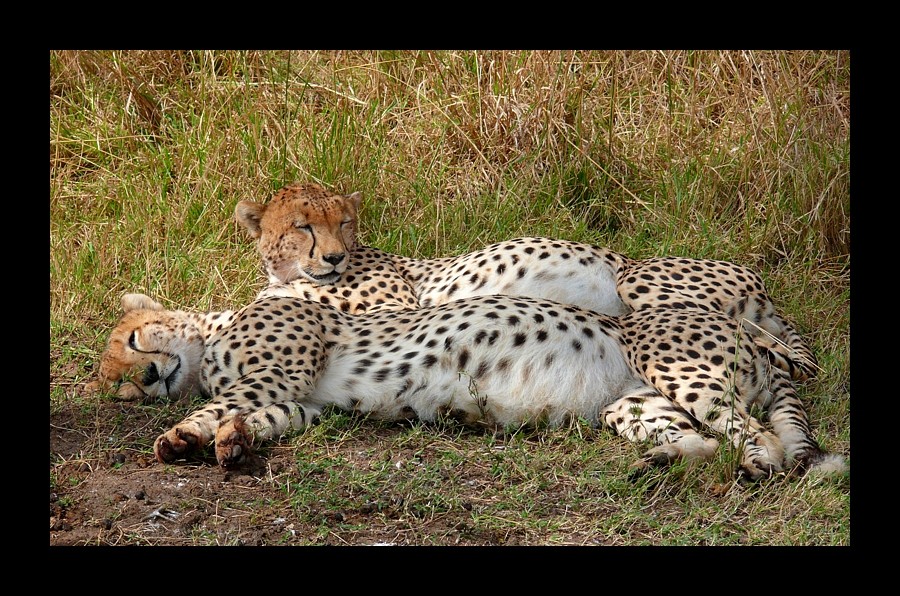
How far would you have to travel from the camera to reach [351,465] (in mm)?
3635

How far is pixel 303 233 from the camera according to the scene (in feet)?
16.6

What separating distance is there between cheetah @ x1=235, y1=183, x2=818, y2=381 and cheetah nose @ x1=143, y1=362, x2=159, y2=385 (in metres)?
0.93

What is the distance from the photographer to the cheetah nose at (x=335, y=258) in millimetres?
5000

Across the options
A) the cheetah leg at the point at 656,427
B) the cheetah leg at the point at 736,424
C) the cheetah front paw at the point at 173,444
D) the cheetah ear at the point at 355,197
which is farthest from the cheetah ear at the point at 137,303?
the cheetah leg at the point at 736,424

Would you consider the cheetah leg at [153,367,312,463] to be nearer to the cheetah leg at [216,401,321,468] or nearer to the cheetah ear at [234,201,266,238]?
the cheetah leg at [216,401,321,468]

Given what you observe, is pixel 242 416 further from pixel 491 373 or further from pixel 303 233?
pixel 303 233

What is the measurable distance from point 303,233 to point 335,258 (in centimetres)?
20

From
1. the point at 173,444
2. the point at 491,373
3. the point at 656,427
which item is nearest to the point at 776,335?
the point at 656,427

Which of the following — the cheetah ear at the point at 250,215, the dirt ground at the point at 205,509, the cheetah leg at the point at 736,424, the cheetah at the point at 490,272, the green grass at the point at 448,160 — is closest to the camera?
the dirt ground at the point at 205,509

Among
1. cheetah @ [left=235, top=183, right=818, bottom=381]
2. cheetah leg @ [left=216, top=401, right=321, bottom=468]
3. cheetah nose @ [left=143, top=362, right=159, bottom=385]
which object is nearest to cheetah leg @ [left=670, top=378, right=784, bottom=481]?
cheetah @ [left=235, top=183, right=818, bottom=381]

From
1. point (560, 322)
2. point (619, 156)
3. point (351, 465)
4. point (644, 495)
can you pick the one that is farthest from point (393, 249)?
point (644, 495)

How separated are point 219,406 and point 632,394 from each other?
4.93ft

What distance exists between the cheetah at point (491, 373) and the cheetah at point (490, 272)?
479mm

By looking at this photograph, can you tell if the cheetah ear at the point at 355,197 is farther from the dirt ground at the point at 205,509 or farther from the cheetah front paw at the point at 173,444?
the cheetah front paw at the point at 173,444
